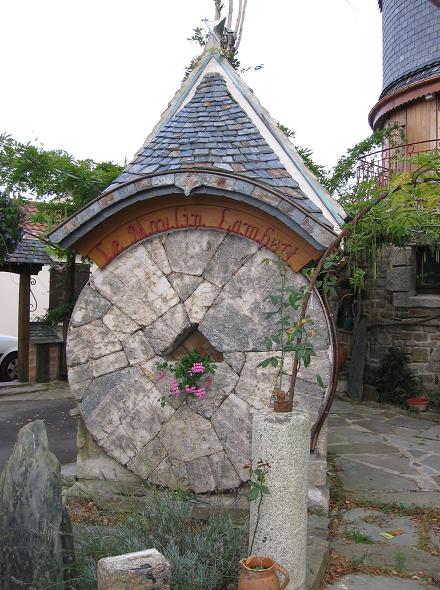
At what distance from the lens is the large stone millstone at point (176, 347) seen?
167 inches

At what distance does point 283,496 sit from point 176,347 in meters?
1.85

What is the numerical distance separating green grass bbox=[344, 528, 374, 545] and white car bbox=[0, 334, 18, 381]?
8.68 metres

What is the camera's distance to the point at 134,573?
2.45 metres

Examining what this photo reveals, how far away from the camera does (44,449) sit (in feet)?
9.83

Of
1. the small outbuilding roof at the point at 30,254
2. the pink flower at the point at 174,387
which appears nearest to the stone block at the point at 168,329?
the pink flower at the point at 174,387

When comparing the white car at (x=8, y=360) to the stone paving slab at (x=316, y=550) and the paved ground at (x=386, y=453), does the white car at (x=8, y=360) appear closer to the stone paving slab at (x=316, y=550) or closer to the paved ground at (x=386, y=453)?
the paved ground at (x=386, y=453)

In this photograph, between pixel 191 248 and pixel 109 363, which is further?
pixel 109 363

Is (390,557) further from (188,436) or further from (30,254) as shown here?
(30,254)

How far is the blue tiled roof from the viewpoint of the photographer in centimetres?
468

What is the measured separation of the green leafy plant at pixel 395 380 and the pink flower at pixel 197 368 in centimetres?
568

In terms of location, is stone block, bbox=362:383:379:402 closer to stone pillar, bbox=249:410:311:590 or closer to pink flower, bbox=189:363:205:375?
pink flower, bbox=189:363:205:375

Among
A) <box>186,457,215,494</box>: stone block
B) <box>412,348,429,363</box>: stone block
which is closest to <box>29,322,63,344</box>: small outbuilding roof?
<box>412,348,429,363</box>: stone block

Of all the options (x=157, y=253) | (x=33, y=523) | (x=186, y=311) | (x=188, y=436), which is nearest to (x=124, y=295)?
(x=157, y=253)

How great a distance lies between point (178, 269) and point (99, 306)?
2.23 ft
